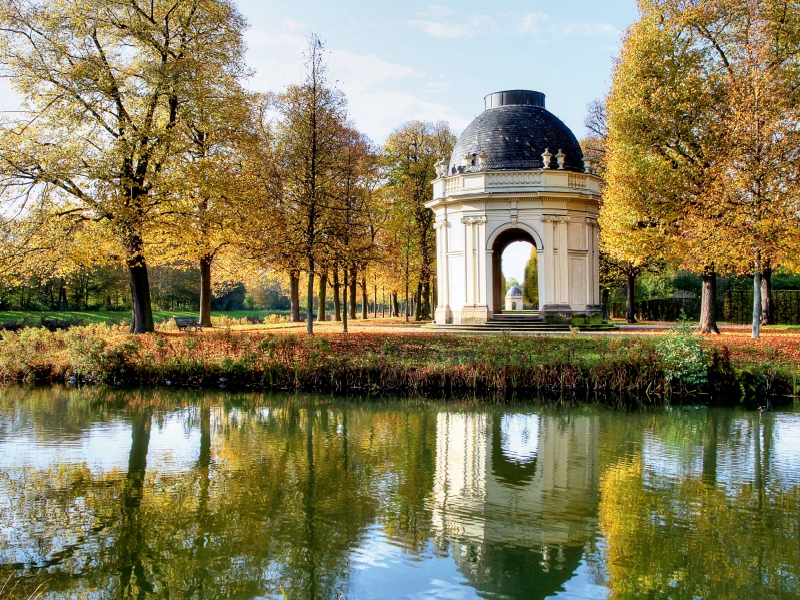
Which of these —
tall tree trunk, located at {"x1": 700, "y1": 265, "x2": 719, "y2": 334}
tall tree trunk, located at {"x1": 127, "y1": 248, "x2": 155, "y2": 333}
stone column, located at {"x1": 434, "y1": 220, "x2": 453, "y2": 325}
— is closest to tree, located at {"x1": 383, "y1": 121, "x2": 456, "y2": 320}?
stone column, located at {"x1": 434, "y1": 220, "x2": 453, "y2": 325}

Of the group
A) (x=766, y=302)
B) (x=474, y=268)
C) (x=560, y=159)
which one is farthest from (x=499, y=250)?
(x=766, y=302)

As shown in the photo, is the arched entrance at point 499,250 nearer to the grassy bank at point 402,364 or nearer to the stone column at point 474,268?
the stone column at point 474,268

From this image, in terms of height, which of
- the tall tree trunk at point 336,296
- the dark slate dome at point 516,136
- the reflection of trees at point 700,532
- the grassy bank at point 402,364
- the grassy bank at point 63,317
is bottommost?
the reflection of trees at point 700,532

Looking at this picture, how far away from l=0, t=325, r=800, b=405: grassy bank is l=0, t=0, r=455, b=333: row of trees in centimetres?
270

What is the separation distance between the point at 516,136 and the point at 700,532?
2329 centimetres

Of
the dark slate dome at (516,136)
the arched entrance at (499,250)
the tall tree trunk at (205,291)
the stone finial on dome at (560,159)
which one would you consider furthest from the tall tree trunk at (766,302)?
the tall tree trunk at (205,291)

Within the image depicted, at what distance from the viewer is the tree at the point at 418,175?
36.4 m

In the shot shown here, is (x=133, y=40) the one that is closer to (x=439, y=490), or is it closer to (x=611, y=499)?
(x=439, y=490)

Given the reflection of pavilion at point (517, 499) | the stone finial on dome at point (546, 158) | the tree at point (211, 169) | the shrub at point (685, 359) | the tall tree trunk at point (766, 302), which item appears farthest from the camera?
the tall tree trunk at point (766, 302)

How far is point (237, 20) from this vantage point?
882 inches

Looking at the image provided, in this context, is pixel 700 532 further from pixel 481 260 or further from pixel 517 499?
pixel 481 260

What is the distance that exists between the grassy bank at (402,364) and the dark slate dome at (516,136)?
39.4 feet

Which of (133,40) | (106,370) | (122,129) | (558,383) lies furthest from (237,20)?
(558,383)

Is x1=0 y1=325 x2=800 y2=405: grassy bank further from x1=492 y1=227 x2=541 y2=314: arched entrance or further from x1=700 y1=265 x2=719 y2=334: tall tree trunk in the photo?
x1=492 y1=227 x2=541 y2=314: arched entrance
